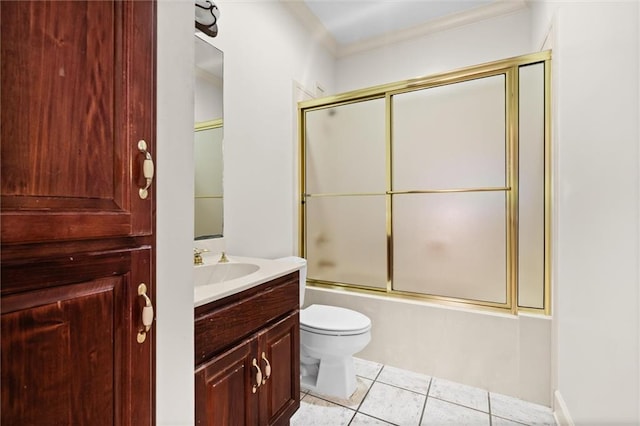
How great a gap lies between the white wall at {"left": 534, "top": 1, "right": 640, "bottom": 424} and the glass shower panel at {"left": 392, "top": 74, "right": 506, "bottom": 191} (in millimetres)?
338

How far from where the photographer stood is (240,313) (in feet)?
3.45

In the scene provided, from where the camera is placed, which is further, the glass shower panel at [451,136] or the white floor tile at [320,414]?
the glass shower panel at [451,136]

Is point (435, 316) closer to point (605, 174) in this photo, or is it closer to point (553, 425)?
point (553, 425)

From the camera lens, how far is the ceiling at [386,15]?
2.35 metres

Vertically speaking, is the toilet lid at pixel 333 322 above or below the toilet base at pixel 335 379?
above

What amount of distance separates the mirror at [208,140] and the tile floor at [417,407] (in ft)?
3.76

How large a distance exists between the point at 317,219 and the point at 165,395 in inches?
75.1

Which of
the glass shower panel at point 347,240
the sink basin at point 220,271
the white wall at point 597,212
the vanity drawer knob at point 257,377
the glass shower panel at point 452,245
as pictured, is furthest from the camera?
the glass shower panel at point 347,240

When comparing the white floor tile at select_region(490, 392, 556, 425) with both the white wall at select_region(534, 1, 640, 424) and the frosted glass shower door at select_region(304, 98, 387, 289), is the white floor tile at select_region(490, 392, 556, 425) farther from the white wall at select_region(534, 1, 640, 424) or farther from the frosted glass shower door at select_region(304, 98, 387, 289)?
the frosted glass shower door at select_region(304, 98, 387, 289)

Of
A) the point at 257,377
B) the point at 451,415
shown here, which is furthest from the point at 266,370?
A: the point at 451,415

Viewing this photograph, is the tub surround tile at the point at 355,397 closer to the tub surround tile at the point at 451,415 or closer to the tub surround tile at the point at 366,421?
the tub surround tile at the point at 366,421

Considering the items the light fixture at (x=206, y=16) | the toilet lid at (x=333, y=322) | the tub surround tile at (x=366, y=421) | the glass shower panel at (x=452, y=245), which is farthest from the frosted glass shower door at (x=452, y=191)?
the light fixture at (x=206, y=16)

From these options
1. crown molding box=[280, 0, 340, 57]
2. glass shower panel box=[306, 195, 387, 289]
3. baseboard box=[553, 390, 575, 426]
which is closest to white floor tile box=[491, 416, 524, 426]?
baseboard box=[553, 390, 575, 426]

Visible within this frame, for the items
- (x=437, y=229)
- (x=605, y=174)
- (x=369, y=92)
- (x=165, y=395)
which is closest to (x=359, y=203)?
(x=437, y=229)
